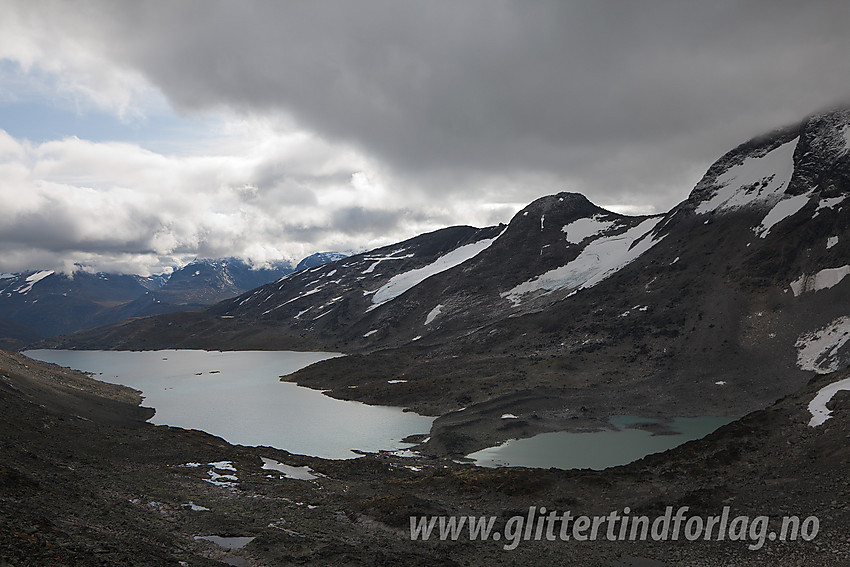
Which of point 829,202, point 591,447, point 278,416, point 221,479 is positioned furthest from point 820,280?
point 221,479

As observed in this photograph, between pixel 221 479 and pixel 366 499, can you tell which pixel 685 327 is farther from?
pixel 221 479

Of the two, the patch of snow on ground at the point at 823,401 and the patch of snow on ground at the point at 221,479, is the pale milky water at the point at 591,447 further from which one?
the patch of snow on ground at the point at 221,479

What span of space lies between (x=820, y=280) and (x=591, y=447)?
3262 inches

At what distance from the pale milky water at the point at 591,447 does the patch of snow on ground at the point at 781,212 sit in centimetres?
8918

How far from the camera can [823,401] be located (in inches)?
1731

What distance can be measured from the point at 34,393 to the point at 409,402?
232 ft

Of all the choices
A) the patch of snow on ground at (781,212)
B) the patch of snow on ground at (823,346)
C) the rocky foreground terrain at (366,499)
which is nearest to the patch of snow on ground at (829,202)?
the patch of snow on ground at (781,212)

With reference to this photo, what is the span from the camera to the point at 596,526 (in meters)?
35.0

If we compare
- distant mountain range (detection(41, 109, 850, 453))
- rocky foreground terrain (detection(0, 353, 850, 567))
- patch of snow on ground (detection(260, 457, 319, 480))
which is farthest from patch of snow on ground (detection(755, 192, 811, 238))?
patch of snow on ground (detection(260, 457, 319, 480))

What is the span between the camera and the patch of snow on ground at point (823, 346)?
89688mm

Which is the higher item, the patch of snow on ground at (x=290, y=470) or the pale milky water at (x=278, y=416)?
the patch of snow on ground at (x=290, y=470)

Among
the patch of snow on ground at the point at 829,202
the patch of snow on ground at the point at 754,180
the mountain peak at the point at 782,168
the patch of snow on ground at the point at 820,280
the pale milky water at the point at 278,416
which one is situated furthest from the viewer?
the patch of snow on ground at the point at 754,180

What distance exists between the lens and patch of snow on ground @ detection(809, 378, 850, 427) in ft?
136

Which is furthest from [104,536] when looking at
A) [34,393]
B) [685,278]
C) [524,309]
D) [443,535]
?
[524,309]
